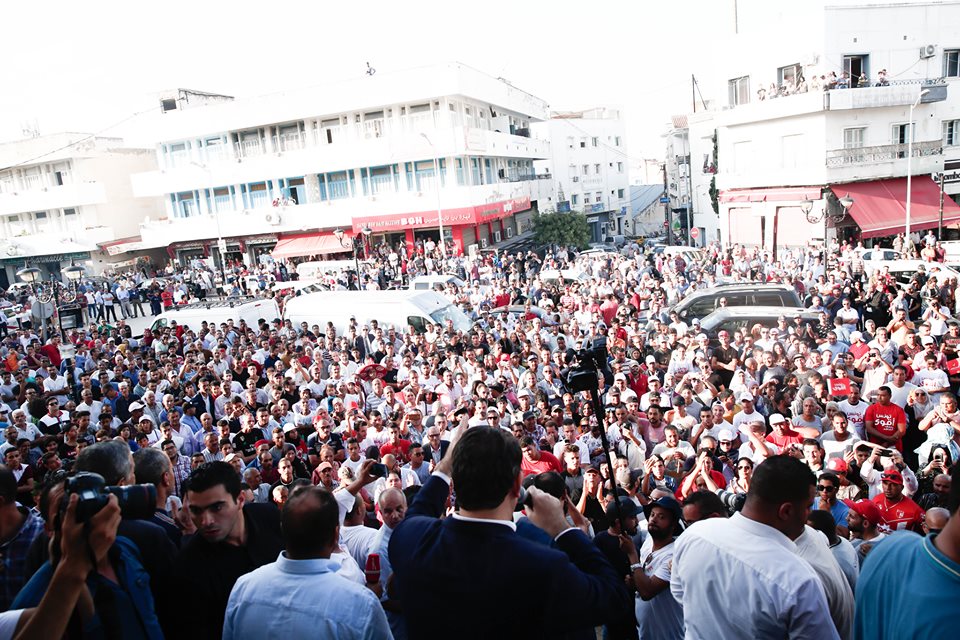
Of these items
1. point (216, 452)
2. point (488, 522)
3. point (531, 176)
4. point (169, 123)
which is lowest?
point (216, 452)

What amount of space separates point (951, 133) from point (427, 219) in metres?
23.1

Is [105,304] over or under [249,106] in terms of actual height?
under

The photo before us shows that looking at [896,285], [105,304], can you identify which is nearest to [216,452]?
[896,285]

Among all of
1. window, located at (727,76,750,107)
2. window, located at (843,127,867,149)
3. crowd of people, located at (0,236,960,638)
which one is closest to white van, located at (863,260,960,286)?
crowd of people, located at (0,236,960,638)

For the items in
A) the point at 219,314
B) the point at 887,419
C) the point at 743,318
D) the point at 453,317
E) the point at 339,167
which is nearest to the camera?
the point at 887,419

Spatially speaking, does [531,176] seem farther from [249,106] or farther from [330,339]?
[330,339]

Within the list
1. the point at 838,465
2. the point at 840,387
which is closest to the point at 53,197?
the point at 840,387

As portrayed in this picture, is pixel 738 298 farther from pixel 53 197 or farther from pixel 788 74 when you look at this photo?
pixel 53 197

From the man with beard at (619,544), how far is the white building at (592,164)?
4448cm

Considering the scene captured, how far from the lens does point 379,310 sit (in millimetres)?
Answer: 15336

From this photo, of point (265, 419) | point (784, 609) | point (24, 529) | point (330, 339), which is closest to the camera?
point (784, 609)

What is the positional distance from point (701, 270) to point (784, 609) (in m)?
19.0

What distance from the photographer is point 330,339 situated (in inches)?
554

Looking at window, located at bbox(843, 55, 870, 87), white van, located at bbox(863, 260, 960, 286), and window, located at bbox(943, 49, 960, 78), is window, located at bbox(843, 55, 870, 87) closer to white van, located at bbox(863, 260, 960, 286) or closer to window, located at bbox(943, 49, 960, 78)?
window, located at bbox(943, 49, 960, 78)
